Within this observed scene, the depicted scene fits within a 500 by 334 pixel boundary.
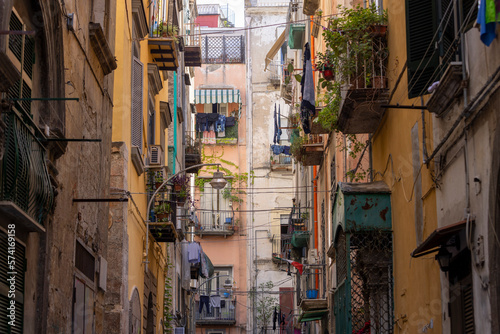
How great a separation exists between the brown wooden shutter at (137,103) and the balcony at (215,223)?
2428cm

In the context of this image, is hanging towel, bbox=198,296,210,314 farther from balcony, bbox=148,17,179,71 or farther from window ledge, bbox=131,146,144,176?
window ledge, bbox=131,146,144,176

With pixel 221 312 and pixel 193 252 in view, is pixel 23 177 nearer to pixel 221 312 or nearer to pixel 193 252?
pixel 193 252

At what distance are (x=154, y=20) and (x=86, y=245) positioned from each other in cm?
1051

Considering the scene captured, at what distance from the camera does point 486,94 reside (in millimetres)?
7188

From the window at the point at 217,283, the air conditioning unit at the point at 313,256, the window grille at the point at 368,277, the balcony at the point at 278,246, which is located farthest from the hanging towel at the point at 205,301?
the window grille at the point at 368,277

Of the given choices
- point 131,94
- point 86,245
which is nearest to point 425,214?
point 86,245

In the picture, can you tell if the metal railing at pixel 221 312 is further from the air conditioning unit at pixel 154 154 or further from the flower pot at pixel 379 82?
the flower pot at pixel 379 82

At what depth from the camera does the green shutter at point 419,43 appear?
980 cm

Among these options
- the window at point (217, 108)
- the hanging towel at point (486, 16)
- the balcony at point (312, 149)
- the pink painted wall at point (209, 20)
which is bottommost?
the hanging towel at point (486, 16)

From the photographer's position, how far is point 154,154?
18.6 meters

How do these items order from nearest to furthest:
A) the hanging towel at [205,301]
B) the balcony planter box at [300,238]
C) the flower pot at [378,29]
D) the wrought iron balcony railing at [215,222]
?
the flower pot at [378,29] < the balcony planter box at [300,238] < the hanging towel at [205,301] < the wrought iron balcony railing at [215,222]

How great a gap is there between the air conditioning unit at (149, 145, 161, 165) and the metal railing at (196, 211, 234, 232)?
894 inches

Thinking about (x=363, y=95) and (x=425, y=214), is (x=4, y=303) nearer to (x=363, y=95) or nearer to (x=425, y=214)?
(x=425, y=214)

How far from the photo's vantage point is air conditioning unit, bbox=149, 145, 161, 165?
18.5 meters
